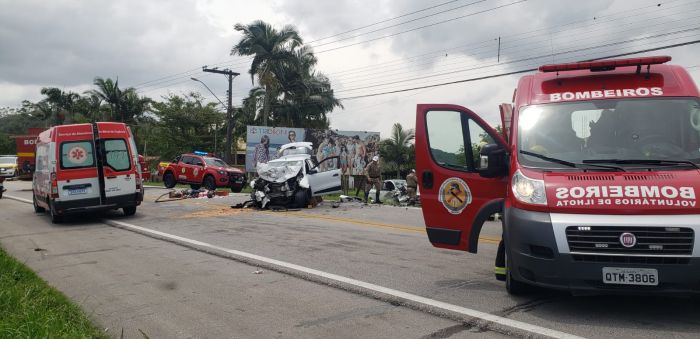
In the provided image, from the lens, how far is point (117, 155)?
13547 mm

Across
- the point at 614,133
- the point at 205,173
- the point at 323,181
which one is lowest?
the point at 323,181

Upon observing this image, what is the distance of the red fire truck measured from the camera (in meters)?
4.27

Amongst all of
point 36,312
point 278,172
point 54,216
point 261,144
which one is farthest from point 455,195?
point 261,144

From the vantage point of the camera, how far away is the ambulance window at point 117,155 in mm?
13414

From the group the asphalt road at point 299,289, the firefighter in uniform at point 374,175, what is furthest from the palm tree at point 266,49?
the asphalt road at point 299,289

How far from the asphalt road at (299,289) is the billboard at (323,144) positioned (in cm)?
2288

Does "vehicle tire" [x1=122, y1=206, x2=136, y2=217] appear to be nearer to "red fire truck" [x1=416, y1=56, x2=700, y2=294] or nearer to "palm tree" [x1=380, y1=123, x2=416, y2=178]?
"red fire truck" [x1=416, y1=56, x2=700, y2=294]

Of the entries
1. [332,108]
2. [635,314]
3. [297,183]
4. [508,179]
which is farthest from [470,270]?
[332,108]

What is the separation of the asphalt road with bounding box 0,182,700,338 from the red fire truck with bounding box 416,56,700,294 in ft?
1.20

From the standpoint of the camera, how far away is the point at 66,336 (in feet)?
12.9

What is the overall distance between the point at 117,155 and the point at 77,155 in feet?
2.91

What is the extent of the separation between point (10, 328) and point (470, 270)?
4.84m

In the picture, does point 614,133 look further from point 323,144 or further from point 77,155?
point 323,144

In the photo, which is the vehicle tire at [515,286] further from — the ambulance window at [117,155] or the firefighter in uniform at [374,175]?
the firefighter in uniform at [374,175]
